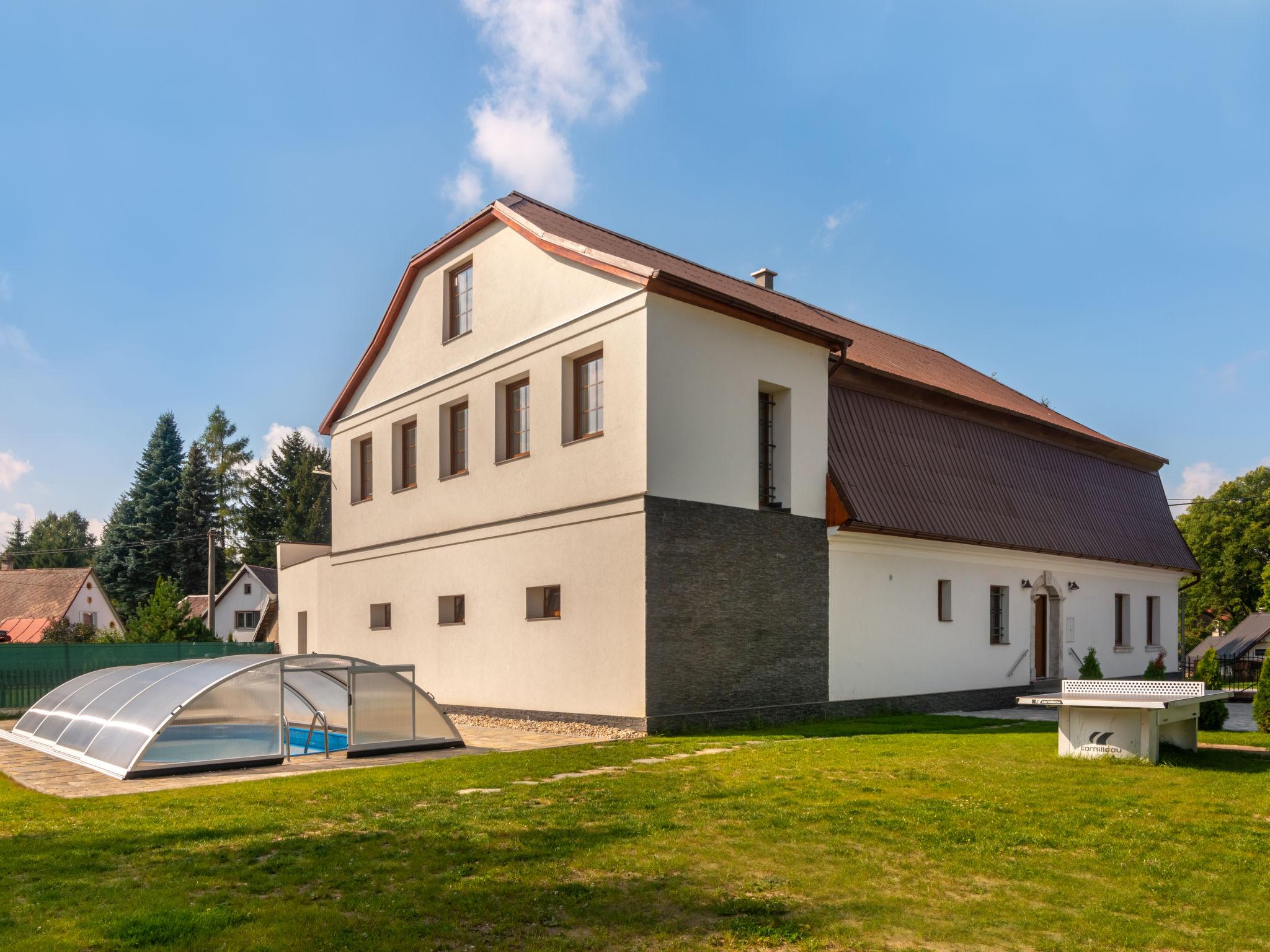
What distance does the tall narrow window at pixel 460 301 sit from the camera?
67.9 feet

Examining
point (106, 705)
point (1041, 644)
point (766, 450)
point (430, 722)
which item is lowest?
point (430, 722)

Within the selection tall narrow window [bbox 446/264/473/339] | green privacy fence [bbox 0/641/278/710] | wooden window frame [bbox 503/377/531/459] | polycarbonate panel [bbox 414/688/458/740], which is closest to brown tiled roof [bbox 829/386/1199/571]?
wooden window frame [bbox 503/377/531/459]

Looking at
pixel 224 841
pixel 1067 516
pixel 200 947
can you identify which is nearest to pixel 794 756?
pixel 224 841

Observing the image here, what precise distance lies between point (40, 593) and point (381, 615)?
41183 millimetres

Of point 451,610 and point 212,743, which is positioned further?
point 451,610

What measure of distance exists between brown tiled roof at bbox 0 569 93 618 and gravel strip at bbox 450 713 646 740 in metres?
41.3

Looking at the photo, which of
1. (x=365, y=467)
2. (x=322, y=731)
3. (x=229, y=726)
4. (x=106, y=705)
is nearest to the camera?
(x=229, y=726)

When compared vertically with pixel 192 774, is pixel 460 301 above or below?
above

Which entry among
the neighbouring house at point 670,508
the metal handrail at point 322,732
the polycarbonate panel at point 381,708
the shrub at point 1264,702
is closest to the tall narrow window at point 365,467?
the neighbouring house at point 670,508

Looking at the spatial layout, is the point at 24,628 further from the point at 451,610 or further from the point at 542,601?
the point at 542,601

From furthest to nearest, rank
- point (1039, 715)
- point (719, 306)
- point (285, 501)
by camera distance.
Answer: point (285, 501), point (1039, 715), point (719, 306)

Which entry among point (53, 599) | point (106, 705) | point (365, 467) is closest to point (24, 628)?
point (53, 599)

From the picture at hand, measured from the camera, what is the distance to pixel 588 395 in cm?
1731

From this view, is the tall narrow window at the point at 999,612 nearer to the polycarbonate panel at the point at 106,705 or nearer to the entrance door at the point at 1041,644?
the entrance door at the point at 1041,644
